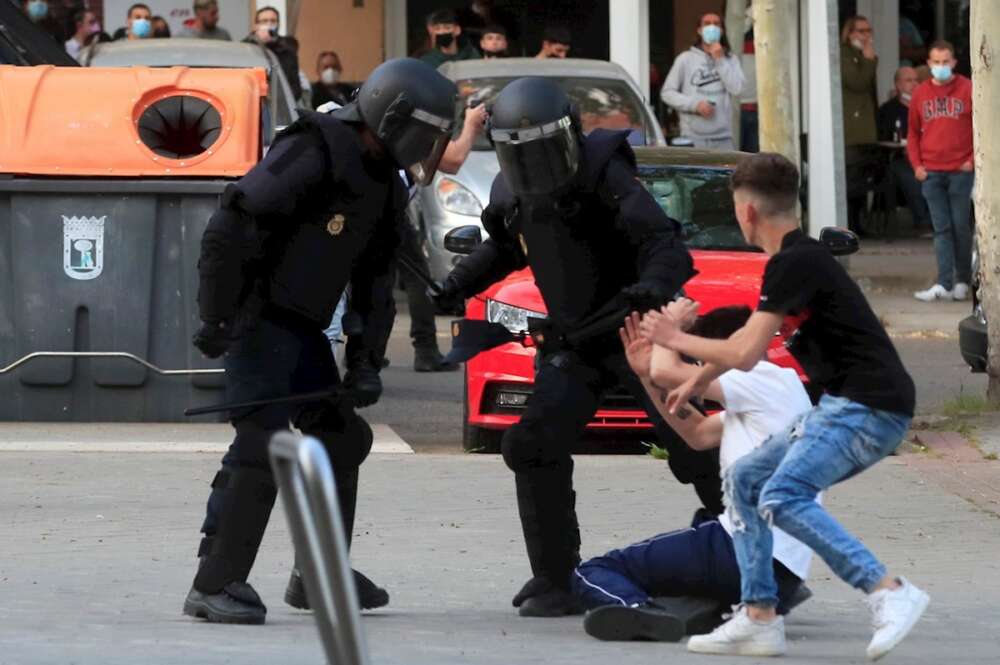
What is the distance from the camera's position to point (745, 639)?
554 cm

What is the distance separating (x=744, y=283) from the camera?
30.3 feet

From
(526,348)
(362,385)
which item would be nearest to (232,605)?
(362,385)

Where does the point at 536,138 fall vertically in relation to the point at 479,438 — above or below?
above

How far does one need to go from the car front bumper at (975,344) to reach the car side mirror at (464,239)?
3.49 metres

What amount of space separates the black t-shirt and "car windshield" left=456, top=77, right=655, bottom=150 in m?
9.51

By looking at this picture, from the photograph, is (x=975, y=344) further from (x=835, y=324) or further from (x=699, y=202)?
(x=835, y=324)

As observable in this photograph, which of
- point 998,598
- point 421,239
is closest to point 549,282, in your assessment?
point 998,598

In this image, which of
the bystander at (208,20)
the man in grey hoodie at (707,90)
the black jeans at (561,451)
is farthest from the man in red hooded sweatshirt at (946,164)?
the black jeans at (561,451)

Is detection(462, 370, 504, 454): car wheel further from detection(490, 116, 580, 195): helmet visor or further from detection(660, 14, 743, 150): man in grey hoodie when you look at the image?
detection(660, 14, 743, 150): man in grey hoodie

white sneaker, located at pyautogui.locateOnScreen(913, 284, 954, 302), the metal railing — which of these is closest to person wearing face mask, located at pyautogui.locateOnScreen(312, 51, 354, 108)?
white sneaker, located at pyautogui.locateOnScreen(913, 284, 954, 302)

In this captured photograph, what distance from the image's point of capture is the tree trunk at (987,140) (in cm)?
1073

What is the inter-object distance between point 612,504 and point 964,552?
57.0 inches

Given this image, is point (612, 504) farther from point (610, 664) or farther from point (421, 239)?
point (421, 239)

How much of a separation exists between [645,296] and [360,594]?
124 cm
